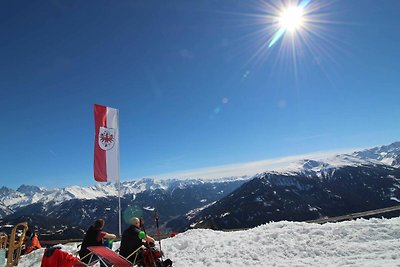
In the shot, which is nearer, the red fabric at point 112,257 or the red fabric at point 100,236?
the red fabric at point 112,257

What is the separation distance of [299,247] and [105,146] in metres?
12.7

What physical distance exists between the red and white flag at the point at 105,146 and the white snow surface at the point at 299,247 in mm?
6393

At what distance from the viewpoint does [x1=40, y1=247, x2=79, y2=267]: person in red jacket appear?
9.16 metres

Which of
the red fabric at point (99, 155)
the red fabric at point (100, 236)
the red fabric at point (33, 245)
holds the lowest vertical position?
the red fabric at point (33, 245)

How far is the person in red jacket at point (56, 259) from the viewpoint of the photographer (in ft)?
30.1

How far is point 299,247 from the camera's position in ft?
39.7

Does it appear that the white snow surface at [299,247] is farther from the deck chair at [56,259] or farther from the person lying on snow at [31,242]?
the person lying on snow at [31,242]

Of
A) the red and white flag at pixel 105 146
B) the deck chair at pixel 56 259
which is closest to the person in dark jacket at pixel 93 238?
the deck chair at pixel 56 259

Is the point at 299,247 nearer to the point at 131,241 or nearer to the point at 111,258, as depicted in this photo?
the point at 131,241

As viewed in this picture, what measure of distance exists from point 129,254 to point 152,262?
2.58ft

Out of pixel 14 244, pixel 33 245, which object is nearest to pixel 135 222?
pixel 14 244

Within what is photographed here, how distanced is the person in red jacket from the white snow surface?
462cm

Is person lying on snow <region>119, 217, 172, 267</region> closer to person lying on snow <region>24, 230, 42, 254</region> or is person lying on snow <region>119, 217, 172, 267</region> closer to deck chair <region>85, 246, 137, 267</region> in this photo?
deck chair <region>85, 246, 137, 267</region>

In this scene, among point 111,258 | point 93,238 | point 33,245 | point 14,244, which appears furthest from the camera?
point 33,245
